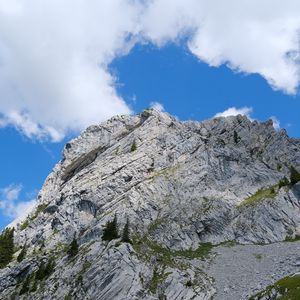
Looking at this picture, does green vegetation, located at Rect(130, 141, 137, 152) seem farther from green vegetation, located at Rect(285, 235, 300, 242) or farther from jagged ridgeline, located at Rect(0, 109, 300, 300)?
green vegetation, located at Rect(285, 235, 300, 242)

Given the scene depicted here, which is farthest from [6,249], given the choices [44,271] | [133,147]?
[133,147]

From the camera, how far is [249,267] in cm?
7662

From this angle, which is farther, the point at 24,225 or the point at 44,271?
the point at 24,225

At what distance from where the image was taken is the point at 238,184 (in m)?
117

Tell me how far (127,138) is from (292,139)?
57.1 meters

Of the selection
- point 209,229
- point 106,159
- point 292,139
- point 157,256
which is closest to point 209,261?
point 157,256

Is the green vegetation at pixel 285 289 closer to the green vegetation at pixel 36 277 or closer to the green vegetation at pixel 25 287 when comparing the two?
the green vegetation at pixel 36 277

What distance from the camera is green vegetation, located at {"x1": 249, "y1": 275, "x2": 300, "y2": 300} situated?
55.1m

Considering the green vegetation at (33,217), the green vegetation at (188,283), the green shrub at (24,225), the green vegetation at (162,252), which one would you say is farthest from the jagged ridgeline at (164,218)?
the green vegetation at (33,217)

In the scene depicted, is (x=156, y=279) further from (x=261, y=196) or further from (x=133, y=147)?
(x=133, y=147)

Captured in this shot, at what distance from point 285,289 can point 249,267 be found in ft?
63.3

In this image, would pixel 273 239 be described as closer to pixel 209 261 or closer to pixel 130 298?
pixel 209 261

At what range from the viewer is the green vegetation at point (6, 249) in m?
108

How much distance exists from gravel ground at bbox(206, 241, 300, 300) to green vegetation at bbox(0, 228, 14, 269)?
54.3 m
